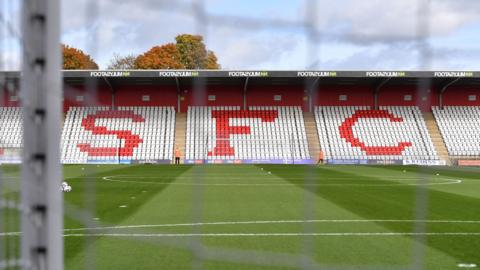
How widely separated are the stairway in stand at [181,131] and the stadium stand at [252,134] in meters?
0.30

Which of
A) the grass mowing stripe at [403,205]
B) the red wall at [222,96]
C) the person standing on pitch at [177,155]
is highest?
the red wall at [222,96]

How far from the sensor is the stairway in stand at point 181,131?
2821 centimetres

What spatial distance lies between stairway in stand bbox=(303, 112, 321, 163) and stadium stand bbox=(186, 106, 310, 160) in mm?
231

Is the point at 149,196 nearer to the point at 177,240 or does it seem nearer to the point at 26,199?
the point at 177,240

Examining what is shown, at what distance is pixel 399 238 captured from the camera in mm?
6047

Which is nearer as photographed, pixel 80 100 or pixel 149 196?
pixel 80 100

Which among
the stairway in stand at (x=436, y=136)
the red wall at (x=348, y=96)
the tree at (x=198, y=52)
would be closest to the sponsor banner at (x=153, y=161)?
the red wall at (x=348, y=96)

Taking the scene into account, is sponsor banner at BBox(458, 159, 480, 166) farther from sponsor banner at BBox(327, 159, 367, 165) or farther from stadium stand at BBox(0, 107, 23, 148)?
stadium stand at BBox(0, 107, 23, 148)

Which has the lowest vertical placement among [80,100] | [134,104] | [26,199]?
[26,199]

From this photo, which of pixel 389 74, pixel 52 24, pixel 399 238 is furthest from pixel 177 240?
pixel 389 74

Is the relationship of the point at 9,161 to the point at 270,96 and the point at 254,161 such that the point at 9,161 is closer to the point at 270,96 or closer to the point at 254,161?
the point at 254,161

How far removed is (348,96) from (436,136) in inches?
207

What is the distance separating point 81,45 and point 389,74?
83.7 feet

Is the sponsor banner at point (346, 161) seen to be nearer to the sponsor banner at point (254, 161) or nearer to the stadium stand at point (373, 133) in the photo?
the stadium stand at point (373, 133)
